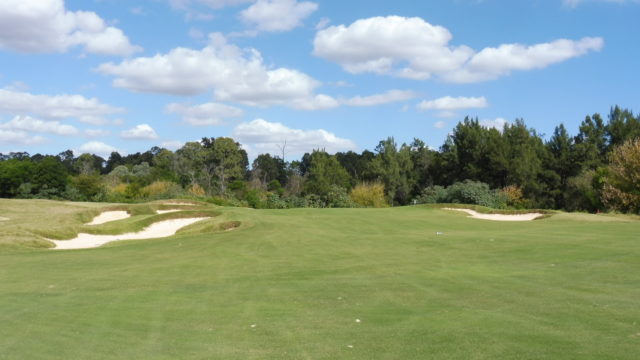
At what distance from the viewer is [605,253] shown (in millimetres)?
14227

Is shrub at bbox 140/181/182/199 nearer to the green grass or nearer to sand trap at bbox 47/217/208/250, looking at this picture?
sand trap at bbox 47/217/208/250

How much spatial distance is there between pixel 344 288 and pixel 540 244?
8.22m

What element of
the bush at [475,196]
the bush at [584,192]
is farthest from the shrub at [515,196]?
the bush at [475,196]

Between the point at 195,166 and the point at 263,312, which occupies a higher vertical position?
the point at 195,166

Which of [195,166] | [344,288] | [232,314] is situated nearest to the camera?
[232,314]

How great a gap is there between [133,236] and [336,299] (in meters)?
20.8

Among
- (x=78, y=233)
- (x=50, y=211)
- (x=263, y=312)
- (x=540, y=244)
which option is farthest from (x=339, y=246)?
(x=50, y=211)

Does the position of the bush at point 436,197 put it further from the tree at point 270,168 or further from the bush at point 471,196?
the tree at point 270,168

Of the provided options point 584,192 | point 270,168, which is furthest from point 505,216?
point 270,168

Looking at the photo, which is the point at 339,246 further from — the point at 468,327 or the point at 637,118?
Answer: the point at 637,118

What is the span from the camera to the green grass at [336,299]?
6977mm

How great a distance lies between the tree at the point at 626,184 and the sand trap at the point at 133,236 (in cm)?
3016

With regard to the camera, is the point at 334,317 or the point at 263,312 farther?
the point at 263,312

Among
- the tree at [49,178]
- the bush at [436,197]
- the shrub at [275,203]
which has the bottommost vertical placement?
the shrub at [275,203]
